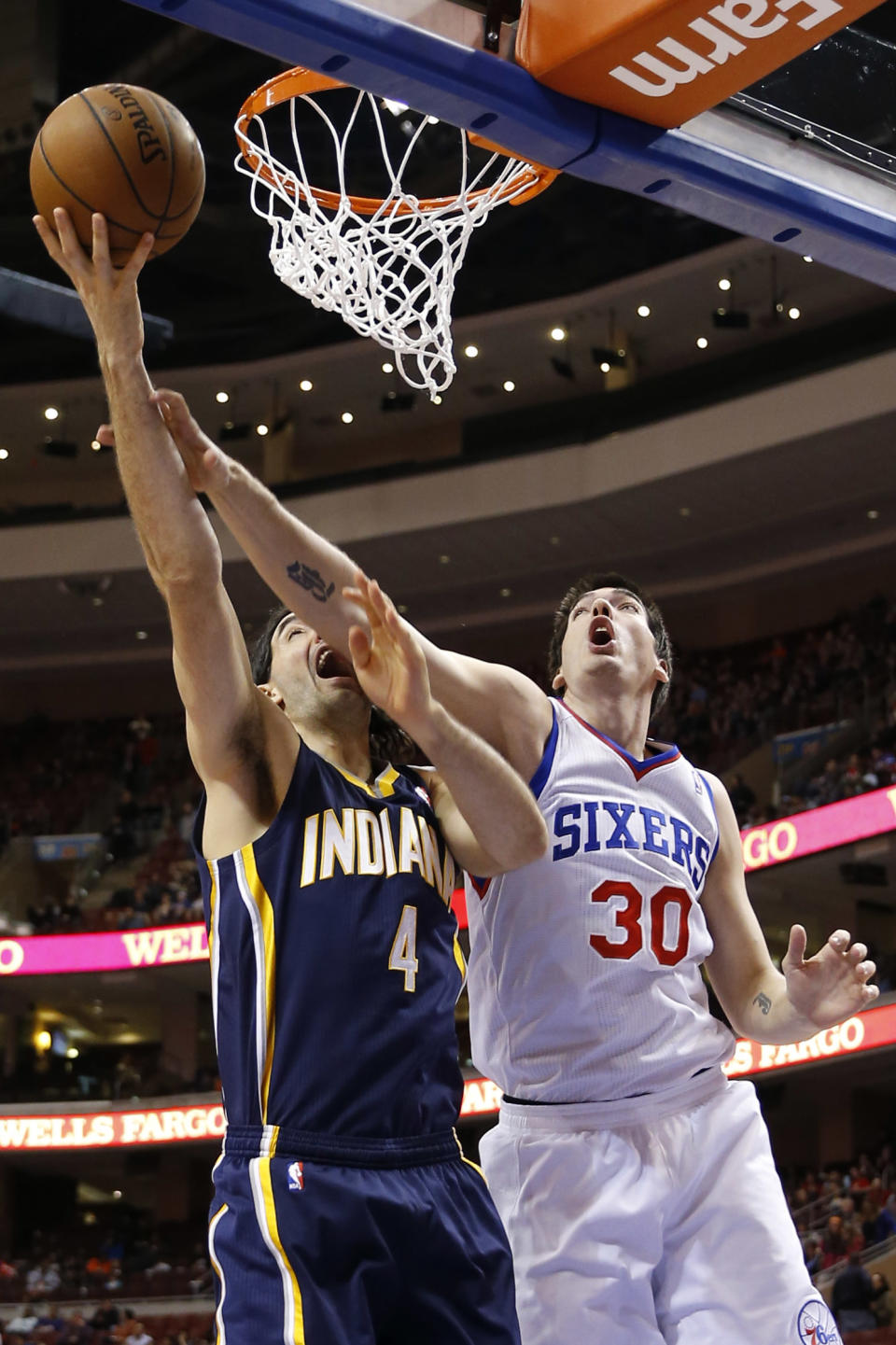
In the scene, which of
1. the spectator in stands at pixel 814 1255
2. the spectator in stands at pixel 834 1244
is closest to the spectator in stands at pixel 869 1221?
the spectator in stands at pixel 834 1244

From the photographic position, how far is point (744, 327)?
21172mm

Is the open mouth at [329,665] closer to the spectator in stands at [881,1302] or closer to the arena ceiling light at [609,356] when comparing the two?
the spectator in stands at [881,1302]

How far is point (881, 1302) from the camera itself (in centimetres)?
1214

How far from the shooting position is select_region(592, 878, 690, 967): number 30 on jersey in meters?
3.33

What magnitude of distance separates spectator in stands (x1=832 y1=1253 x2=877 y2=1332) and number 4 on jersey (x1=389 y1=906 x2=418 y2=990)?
33.0 feet

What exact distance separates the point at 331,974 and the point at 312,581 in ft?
2.43

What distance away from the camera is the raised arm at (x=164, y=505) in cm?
285

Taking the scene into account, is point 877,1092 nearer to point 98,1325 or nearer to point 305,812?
point 98,1325

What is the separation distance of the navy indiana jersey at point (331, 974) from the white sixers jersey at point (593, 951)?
0.34 m

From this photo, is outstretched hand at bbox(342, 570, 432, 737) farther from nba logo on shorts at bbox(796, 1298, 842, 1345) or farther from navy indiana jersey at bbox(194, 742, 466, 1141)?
nba logo on shorts at bbox(796, 1298, 842, 1345)

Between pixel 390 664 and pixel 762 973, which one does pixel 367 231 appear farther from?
pixel 762 973

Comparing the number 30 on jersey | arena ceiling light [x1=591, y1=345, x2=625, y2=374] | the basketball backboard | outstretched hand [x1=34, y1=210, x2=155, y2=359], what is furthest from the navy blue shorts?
arena ceiling light [x1=591, y1=345, x2=625, y2=374]

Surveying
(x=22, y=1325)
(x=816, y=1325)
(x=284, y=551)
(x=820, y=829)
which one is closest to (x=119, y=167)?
(x=284, y=551)

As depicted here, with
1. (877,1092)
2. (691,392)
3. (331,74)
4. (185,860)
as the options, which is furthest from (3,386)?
(331,74)
